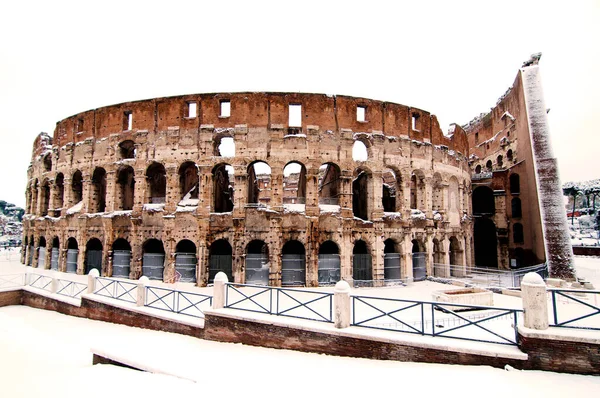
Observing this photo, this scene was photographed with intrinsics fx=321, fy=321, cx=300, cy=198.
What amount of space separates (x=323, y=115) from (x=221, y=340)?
1218cm

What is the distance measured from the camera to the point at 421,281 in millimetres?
18141

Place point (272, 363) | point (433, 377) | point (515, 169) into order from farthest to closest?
point (515, 169) → point (272, 363) → point (433, 377)

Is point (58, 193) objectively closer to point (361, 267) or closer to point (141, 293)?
point (141, 293)

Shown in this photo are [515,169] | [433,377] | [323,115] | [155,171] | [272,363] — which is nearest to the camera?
[433,377]

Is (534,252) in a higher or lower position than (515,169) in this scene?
lower

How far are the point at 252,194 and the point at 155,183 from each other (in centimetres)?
636

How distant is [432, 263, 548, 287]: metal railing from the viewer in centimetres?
1625

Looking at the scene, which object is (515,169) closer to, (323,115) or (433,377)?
(323,115)

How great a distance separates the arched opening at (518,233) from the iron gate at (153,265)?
23798mm

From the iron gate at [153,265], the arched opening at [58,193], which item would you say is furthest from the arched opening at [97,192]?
the iron gate at [153,265]

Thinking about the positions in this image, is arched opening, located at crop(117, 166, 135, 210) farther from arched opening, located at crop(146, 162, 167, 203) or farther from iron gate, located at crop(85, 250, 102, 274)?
iron gate, located at crop(85, 250, 102, 274)

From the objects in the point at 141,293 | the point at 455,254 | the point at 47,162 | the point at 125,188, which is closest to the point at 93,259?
the point at 125,188

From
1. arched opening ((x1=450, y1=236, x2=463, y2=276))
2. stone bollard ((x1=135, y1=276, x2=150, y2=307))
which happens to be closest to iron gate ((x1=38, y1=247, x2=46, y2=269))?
stone bollard ((x1=135, y1=276, x2=150, y2=307))

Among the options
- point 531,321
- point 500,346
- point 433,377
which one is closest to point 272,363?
point 433,377
